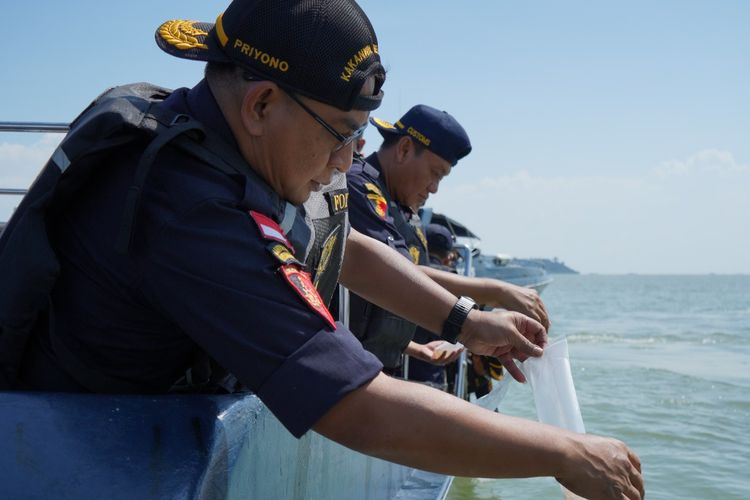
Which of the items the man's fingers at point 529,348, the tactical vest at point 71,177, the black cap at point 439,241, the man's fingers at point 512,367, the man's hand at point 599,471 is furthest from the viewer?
the black cap at point 439,241

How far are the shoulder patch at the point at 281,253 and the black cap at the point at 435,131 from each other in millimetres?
3193

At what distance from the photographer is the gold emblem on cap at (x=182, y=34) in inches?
69.1

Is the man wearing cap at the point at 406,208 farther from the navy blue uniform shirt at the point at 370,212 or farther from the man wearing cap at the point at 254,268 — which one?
the man wearing cap at the point at 254,268

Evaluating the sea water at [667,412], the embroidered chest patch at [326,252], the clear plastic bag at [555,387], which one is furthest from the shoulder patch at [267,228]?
the sea water at [667,412]

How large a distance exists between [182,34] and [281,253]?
64 centimetres

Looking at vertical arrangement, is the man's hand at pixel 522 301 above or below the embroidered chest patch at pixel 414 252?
above

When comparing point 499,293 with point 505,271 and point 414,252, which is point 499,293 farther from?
point 505,271

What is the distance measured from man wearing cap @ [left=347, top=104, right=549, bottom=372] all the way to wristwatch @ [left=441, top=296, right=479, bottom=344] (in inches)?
13.2

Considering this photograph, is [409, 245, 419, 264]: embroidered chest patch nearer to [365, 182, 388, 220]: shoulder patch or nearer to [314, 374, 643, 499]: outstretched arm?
[365, 182, 388, 220]: shoulder patch

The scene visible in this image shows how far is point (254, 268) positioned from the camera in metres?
1.43

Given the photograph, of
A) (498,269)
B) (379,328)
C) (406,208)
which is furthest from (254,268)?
(498,269)

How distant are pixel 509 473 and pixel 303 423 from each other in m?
0.43

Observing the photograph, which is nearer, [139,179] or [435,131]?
[139,179]

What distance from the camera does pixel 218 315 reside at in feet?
4.66
